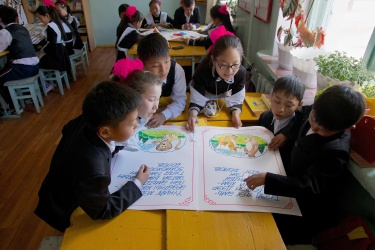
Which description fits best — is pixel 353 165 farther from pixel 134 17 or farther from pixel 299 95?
pixel 134 17

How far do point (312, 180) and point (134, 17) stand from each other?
2751 millimetres

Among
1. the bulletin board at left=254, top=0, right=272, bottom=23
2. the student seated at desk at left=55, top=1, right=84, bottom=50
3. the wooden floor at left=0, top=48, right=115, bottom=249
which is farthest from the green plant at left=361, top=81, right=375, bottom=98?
the student seated at desk at left=55, top=1, right=84, bottom=50

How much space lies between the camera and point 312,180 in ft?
2.52

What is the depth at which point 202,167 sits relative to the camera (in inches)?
33.7

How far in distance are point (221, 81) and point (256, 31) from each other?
57.6 inches

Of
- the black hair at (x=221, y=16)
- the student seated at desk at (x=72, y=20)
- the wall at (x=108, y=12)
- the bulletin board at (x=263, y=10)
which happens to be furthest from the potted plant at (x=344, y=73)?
the wall at (x=108, y=12)

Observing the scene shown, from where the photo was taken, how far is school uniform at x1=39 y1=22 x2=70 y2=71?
9.73 ft

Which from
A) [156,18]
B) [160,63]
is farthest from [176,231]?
[156,18]

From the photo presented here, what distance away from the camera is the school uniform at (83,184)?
664 mm

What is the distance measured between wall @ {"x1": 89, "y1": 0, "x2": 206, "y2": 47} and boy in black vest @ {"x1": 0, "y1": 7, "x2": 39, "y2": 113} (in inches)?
105

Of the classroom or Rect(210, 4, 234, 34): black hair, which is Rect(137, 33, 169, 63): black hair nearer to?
the classroom

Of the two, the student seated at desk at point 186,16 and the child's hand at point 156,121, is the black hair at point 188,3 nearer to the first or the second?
the student seated at desk at point 186,16

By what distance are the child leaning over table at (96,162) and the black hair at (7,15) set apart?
2573 millimetres

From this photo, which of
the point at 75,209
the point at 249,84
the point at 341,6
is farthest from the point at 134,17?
the point at 75,209
